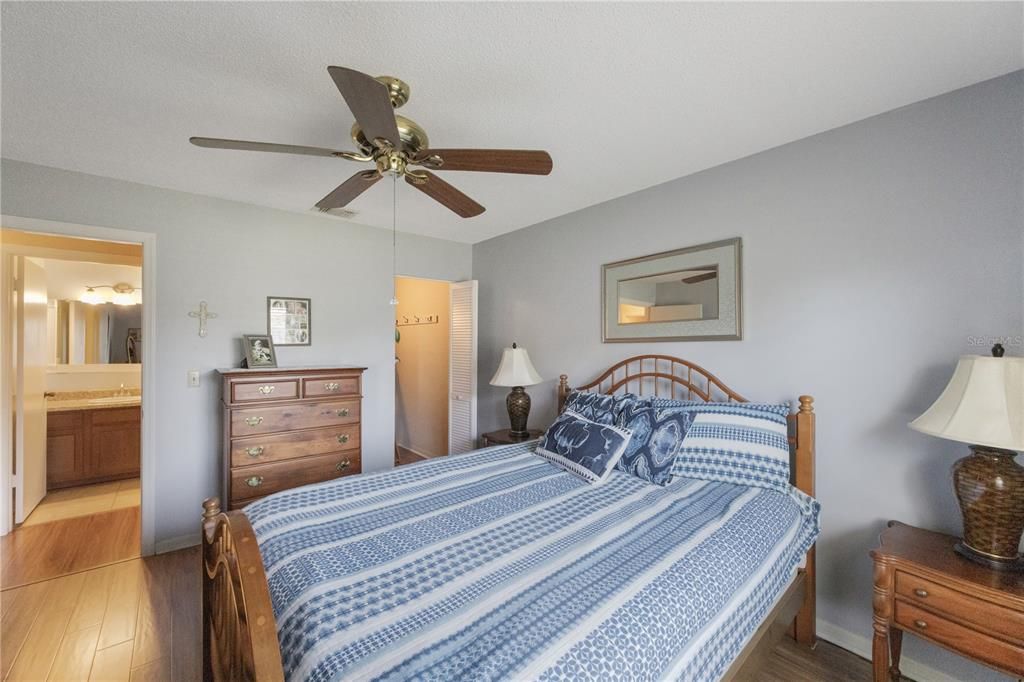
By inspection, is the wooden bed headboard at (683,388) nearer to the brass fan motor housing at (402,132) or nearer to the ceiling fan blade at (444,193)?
the ceiling fan blade at (444,193)

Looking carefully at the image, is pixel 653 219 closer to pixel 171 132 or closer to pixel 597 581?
pixel 597 581

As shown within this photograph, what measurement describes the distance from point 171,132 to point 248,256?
48.2 inches

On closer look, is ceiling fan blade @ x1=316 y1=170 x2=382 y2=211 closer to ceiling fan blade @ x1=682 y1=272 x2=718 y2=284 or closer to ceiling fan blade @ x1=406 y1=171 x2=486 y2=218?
ceiling fan blade @ x1=406 y1=171 x2=486 y2=218

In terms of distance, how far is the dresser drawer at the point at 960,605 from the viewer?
1322 millimetres

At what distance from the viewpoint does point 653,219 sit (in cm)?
289

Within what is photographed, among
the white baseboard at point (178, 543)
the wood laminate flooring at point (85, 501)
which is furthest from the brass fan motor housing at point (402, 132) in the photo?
the wood laminate flooring at point (85, 501)

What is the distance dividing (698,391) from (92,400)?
5.61m

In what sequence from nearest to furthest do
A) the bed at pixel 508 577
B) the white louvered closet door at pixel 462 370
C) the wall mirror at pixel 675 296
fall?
1. the bed at pixel 508 577
2. the wall mirror at pixel 675 296
3. the white louvered closet door at pixel 462 370

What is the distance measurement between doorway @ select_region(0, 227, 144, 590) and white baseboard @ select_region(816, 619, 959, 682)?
4178 mm

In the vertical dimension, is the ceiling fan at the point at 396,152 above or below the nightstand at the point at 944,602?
above

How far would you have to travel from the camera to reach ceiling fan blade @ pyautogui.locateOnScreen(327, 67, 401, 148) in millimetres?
1133

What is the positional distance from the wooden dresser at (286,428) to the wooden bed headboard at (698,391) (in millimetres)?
1689

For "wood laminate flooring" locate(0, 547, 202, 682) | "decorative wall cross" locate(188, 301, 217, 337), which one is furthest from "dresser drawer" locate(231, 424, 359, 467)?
"decorative wall cross" locate(188, 301, 217, 337)

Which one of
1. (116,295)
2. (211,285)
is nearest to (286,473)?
(211,285)
